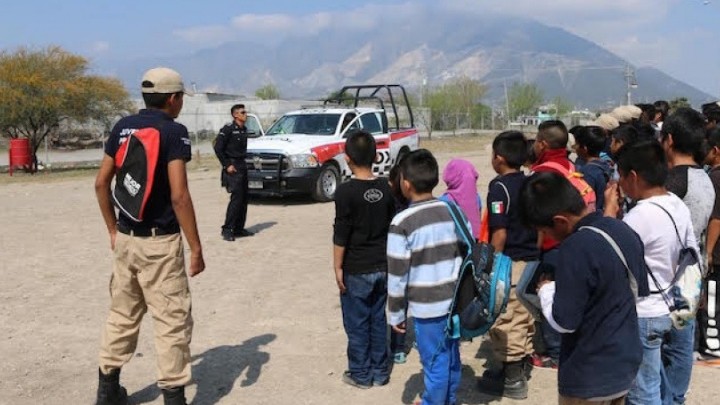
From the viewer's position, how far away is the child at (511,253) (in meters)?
4.07

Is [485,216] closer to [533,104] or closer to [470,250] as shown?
[470,250]

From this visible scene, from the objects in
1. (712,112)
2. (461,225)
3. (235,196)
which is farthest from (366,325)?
(712,112)

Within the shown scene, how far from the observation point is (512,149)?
4164 millimetres

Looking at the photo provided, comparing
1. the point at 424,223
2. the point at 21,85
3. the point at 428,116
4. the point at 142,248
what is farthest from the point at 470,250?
the point at 428,116

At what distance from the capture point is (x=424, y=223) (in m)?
3.54

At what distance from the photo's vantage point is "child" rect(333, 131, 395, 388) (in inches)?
163

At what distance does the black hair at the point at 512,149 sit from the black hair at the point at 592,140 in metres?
1.18

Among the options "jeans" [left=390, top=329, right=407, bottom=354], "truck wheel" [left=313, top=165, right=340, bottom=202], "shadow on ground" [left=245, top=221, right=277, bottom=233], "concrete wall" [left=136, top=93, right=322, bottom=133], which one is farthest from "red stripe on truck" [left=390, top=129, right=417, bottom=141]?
"concrete wall" [left=136, top=93, right=322, bottom=133]

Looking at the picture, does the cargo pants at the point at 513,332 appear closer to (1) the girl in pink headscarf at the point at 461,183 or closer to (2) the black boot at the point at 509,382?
(2) the black boot at the point at 509,382

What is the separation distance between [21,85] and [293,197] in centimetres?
1355

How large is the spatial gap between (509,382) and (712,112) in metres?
5.02

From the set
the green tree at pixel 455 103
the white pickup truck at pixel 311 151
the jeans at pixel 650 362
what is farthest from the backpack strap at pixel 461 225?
the green tree at pixel 455 103

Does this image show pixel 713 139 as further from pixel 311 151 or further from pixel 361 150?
pixel 311 151

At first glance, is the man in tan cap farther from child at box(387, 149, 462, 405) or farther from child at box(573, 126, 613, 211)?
child at box(573, 126, 613, 211)
